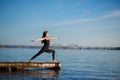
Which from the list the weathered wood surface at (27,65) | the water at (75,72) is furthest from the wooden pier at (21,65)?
the water at (75,72)

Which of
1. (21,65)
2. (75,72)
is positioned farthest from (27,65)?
(75,72)

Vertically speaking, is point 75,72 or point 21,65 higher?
point 21,65

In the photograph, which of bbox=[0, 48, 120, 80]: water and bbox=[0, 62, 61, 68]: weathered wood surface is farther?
bbox=[0, 62, 61, 68]: weathered wood surface

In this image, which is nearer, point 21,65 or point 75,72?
point 21,65

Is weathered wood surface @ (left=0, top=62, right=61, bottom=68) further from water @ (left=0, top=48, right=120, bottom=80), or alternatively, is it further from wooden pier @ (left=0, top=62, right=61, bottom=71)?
water @ (left=0, top=48, right=120, bottom=80)

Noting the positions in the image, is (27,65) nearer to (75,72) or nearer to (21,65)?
(21,65)

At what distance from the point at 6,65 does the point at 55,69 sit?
5.08 m

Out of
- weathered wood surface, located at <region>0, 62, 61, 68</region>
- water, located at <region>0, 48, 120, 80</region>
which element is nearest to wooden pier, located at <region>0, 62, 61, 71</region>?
weathered wood surface, located at <region>0, 62, 61, 68</region>

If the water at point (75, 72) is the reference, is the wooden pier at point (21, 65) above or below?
above

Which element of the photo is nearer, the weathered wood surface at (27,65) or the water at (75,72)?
the water at (75,72)

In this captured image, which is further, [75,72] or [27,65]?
[75,72]

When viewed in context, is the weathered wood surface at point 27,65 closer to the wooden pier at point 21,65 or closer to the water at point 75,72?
the wooden pier at point 21,65

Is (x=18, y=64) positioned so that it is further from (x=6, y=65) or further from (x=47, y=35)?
(x=47, y=35)

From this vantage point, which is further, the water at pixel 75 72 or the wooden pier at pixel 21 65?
the wooden pier at pixel 21 65
